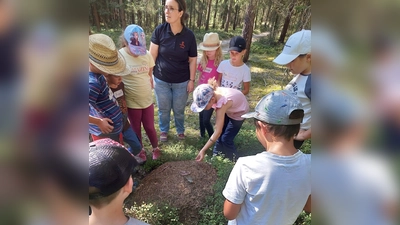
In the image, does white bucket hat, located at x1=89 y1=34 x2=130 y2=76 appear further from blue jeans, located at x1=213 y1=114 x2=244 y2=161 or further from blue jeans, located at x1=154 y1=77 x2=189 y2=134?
blue jeans, located at x1=213 y1=114 x2=244 y2=161

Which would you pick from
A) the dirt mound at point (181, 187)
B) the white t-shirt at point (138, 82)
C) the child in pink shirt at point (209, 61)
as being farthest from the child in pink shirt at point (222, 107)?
the white t-shirt at point (138, 82)

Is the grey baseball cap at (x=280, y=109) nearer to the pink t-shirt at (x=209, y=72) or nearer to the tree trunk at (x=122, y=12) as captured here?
the pink t-shirt at (x=209, y=72)

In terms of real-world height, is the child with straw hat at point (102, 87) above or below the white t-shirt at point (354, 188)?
below

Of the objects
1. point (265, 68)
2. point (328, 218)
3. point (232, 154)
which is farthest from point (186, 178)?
point (265, 68)

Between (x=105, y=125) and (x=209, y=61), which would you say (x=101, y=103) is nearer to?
(x=105, y=125)

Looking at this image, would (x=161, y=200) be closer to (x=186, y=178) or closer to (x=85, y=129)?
(x=186, y=178)

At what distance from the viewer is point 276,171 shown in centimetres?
144

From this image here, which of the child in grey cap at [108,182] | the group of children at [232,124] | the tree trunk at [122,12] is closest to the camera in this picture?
the child in grey cap at [108,182]

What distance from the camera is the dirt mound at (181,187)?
2.70 meters

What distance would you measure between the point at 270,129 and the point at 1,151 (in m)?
1.25

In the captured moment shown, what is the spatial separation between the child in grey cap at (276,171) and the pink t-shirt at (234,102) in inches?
56.2

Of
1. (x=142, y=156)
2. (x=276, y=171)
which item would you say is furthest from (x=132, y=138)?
(x=276, y=171)

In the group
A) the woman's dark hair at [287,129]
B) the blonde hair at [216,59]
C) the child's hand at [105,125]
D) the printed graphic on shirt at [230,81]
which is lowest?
the child's hand at [105,125]

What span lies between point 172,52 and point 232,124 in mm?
1156
